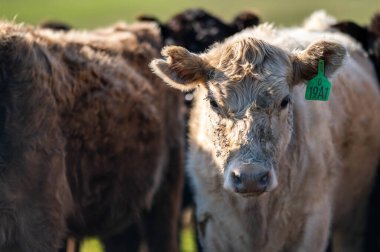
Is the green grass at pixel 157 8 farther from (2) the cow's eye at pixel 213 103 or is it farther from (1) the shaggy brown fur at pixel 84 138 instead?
(2) the cow's eye at pixel 213 103

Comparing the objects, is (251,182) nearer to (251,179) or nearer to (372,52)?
(251,179)

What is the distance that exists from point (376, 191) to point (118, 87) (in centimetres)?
274

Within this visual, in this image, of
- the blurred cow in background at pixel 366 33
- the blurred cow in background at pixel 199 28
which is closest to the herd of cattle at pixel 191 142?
the blurred cow in background at pixel 366 33

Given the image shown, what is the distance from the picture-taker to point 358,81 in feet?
32.5

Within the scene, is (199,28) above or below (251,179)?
above

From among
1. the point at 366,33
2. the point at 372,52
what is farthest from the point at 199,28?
the point at 372,52

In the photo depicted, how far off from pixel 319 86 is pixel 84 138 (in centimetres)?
213

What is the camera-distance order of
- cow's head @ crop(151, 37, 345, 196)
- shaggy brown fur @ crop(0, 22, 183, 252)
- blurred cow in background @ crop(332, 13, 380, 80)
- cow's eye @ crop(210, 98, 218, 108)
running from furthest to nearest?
1. blurred cow in background @ crop(332, 13, 380, 80)
2. shaggy brown fur @ crop(0, 22, 183, 252)
3. cow's eye @ crop(210, 98, 218, 108)
4. cow's head @ crop(151, 37, 345, 196)

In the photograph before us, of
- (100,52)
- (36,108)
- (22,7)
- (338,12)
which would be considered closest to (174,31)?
(100,52)

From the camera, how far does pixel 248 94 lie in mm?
7438

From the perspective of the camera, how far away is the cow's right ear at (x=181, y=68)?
7.77 meters

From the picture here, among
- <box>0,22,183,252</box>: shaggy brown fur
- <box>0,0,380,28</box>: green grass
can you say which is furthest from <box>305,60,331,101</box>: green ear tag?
<box>0,0,380,28</box>: green grass

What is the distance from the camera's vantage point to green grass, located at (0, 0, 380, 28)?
50.5m

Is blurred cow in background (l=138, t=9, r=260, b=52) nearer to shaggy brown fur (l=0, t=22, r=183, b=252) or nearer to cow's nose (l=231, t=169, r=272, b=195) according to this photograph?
shaggy brown fur (l=0, t=22, r=183, b=252)
